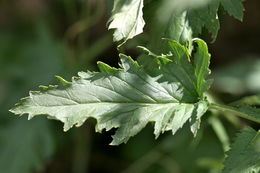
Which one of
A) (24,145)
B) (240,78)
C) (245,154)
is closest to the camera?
(245,154)

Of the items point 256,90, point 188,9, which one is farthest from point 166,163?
point 188,9

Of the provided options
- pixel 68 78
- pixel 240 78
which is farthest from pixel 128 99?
pixel 240 78

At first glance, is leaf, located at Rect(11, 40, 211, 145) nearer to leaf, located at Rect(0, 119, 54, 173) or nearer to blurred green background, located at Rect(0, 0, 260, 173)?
blurred green background, located at Rect(0, 0, 260, 173)

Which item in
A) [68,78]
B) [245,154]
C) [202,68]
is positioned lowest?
[245,154]

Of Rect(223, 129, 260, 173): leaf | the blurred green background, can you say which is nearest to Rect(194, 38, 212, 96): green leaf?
Rect(223, 129, 260, 173): leaf

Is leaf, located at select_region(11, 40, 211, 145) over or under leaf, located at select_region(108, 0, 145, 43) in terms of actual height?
under

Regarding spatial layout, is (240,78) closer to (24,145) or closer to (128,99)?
(24,145)

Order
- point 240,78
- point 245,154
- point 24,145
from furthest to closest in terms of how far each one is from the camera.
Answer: point 240,78 < point 24,145 < point 245,154
